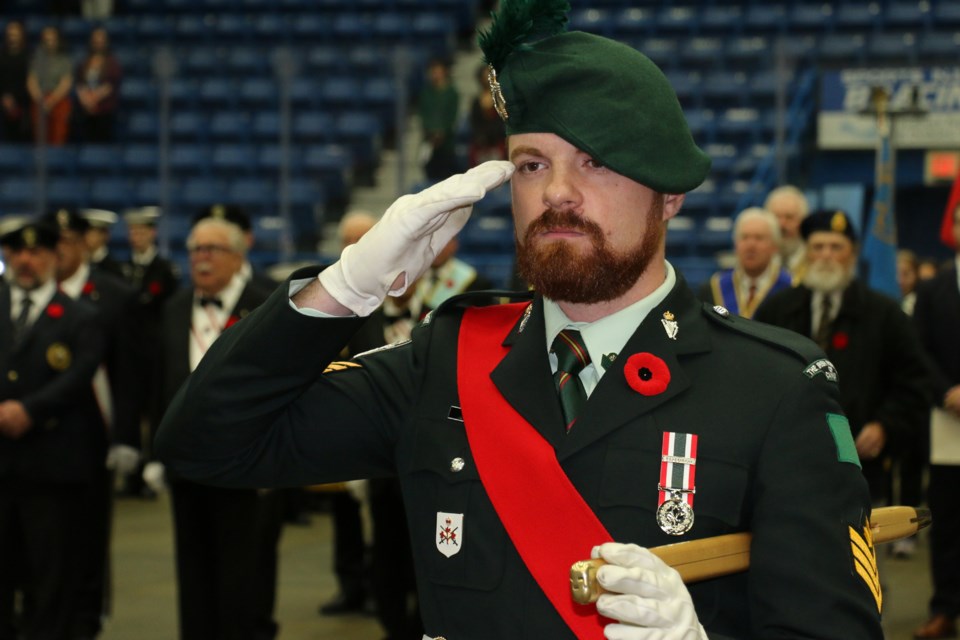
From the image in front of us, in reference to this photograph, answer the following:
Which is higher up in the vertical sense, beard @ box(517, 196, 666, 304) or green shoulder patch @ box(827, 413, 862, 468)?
beard @ box(517, 196, 666, 304)

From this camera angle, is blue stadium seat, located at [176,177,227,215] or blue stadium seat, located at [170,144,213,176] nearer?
blue stadium seat, located at [176,177,227,215]

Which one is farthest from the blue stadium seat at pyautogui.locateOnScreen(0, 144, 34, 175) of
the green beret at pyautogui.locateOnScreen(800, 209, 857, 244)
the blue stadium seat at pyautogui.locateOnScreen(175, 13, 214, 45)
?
the green beret at pyautogui.locateOnScreen(800, 209, 857, 244)

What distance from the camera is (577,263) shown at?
68.0 inches

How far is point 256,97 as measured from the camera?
12.6 metres

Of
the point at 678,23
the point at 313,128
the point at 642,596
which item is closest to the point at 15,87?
the point at 313,128

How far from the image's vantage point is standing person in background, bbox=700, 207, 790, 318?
17.8 ft

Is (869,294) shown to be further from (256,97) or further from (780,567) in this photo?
(256,97)

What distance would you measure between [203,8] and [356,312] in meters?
13.2

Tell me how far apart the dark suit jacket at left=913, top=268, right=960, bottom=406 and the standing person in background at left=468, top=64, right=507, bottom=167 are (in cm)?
504

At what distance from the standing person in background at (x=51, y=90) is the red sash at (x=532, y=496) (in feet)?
32.5

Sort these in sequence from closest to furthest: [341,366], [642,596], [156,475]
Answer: [642,596] < [341,366] < [156,475]

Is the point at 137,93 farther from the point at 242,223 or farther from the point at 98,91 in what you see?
the point at 242,223

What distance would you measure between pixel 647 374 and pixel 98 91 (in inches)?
432

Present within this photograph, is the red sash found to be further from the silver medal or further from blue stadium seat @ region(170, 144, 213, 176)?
blue stadium seat @ region(170, 144, 213, 176)
